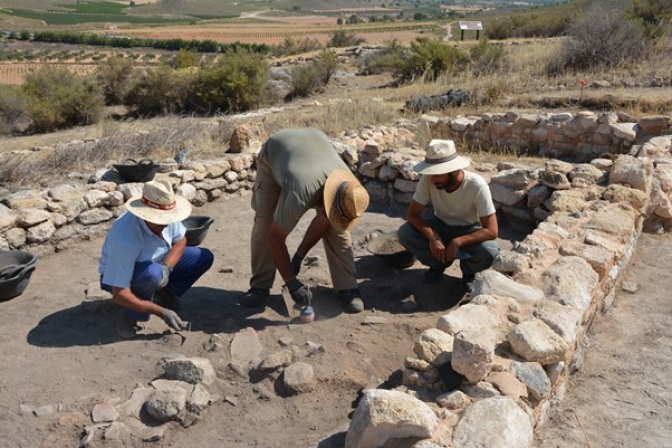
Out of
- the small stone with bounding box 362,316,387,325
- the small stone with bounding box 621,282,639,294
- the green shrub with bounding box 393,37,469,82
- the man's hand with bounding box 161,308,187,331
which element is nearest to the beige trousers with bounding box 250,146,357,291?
the small stone with bounding box 362,316,387,325

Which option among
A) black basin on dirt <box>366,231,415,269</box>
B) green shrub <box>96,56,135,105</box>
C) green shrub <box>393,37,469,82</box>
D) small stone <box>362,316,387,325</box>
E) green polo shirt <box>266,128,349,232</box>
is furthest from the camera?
green shrub <box>96,56,135,105</box>

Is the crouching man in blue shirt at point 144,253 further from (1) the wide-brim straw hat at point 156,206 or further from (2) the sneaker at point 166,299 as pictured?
(2) the sneaker at point 166,299

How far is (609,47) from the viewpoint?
1376 centimetres

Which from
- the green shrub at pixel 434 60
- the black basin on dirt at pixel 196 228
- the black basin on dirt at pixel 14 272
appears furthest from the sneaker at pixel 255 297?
the green shrub at pixel 434 60

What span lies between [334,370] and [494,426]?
1.34 metres

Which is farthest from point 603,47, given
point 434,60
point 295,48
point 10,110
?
point 295,48

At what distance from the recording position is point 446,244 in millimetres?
4844

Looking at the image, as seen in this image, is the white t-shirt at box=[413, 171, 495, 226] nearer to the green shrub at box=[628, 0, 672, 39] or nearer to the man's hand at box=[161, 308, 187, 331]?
the man's hand at box=[161, 308, 187, 331]

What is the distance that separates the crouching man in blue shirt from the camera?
153 inches

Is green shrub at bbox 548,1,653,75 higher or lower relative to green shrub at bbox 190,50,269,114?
higher

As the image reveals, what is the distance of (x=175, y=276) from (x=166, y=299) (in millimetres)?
191

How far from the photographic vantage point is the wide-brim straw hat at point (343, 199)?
3.96m

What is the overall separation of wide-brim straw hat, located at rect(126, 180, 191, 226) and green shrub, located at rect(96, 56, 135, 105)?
18118mm

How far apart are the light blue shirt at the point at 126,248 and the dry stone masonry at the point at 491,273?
72cm
